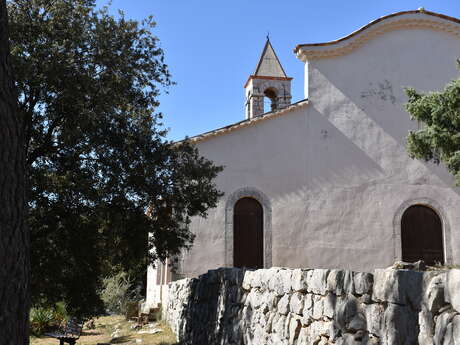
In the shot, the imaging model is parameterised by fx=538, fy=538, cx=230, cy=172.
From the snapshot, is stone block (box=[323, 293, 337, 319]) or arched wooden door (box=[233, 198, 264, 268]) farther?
arched wooden door (box=[233, 198, 264, 268])

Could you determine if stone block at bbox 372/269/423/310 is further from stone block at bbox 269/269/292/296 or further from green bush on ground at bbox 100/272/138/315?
green bush on ground at bbox 100/272/138/315

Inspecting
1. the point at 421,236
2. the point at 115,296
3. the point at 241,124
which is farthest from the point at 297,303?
the point at 115,296

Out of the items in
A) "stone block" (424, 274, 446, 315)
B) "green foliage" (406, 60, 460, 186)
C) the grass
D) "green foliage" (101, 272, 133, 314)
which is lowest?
the grass

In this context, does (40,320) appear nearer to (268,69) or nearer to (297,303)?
(297,303)

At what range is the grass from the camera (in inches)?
445

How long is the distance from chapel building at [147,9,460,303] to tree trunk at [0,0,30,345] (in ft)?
37.0

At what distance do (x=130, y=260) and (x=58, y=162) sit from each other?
7.27 ft

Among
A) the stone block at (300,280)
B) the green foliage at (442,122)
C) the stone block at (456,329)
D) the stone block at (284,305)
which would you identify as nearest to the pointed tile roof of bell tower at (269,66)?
the green foliage at (442,122)

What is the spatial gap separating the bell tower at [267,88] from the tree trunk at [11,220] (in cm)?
1860

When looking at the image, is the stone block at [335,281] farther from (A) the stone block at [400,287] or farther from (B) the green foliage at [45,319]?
(B) the green foliage at [45,319]

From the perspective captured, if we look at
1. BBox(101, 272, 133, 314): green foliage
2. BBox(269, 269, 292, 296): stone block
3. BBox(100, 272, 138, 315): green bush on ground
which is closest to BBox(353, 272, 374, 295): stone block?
BBox(269, 269, 292, 296): stone block

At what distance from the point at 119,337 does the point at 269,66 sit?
1535cm

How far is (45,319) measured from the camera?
15086 millimetres

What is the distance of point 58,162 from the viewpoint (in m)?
8.70
